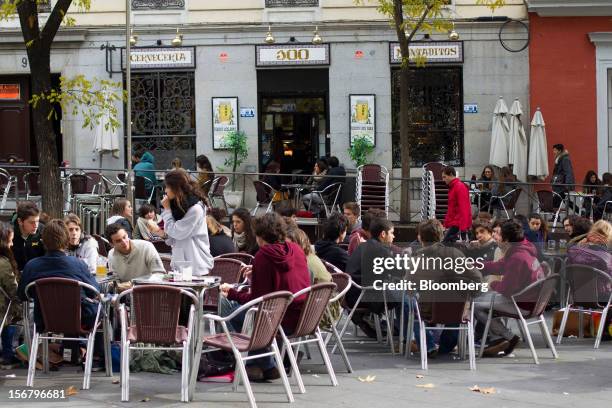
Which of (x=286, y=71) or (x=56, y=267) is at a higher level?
(x=286, y=71)

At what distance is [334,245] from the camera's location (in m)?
12.3

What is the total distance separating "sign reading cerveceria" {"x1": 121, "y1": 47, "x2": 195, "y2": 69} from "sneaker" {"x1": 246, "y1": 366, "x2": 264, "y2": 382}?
15.3 meters

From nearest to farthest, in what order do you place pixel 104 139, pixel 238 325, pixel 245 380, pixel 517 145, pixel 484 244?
pixel 245 380 < pixel 238 325 < pixel 484 244 < pixel 517 145 < pixel 104 139

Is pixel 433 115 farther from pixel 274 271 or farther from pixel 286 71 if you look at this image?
pixel 274 271

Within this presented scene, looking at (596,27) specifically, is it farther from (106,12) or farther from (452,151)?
(106,12)

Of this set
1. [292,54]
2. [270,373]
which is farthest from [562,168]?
[270,373]

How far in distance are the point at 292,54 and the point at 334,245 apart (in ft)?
41.4

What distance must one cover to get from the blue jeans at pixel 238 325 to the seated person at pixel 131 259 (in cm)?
63

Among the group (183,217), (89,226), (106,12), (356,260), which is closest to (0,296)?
(183,217)

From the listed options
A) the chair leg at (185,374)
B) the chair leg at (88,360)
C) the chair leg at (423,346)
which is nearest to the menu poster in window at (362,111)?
the chair leg at (423,346)

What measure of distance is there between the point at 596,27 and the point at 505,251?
13.9 m

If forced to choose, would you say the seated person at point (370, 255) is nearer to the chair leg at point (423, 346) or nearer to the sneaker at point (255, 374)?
the chair leg at point (423, 346)

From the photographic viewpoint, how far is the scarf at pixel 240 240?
43.9 feet

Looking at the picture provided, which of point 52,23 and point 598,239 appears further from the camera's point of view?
point 52,23
